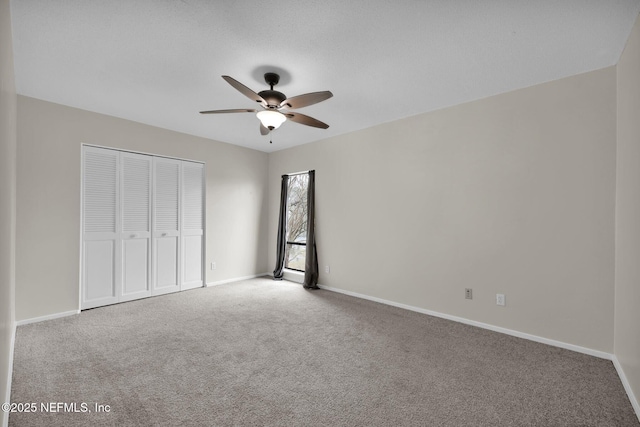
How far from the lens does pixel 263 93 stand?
257cm

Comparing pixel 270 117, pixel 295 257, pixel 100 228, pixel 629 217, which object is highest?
pixel 270 117

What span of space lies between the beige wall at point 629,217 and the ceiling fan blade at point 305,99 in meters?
2.12

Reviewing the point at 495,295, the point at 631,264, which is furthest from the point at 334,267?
the point at 631,264

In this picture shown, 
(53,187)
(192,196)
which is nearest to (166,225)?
(192,196)

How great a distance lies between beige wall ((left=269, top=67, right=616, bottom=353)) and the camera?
8.55ft

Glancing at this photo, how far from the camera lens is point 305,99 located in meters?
2.50

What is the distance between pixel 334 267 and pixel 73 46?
3.92 meters

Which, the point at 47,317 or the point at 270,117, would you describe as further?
the point at 47,317

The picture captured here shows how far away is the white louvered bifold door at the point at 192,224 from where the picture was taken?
473 cm

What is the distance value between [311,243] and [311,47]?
319 cm

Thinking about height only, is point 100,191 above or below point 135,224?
above

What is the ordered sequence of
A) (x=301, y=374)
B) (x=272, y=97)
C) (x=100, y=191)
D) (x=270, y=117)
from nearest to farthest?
(x=301, y=374)
(x=272, y=97)
(x=270, y=117)
(x=100, y=191)

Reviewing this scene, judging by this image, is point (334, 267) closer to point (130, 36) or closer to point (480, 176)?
point (480, 176)

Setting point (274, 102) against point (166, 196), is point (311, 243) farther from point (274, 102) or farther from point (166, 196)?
point (274, 102)
